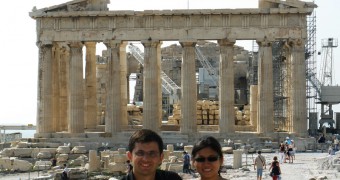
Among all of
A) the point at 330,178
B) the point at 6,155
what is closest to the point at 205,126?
the point at 6,155

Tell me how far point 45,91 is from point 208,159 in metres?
41.5

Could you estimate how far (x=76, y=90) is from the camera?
46.5 m

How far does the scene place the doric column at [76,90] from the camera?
4631 cm

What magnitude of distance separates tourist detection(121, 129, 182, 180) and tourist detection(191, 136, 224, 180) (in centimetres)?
25

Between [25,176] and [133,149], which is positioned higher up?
[133,149]

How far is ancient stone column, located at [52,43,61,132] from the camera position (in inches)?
1873

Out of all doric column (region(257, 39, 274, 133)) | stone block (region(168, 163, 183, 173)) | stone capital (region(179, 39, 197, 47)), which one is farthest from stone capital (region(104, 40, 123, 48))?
stone block (region(168, 163, 183, 173))

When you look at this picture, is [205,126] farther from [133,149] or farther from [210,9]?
[133,149]

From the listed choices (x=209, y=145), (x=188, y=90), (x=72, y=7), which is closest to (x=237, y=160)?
(x=188, y=90)

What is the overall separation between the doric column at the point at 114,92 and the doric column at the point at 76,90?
1863mm

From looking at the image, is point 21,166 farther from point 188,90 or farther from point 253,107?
point 253,107

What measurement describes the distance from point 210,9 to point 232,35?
2.21 metres

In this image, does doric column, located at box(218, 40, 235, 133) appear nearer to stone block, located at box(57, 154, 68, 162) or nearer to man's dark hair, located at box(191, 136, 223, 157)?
stone block, located at box(57, 154, 68, 162)

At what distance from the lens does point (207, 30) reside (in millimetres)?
44781
